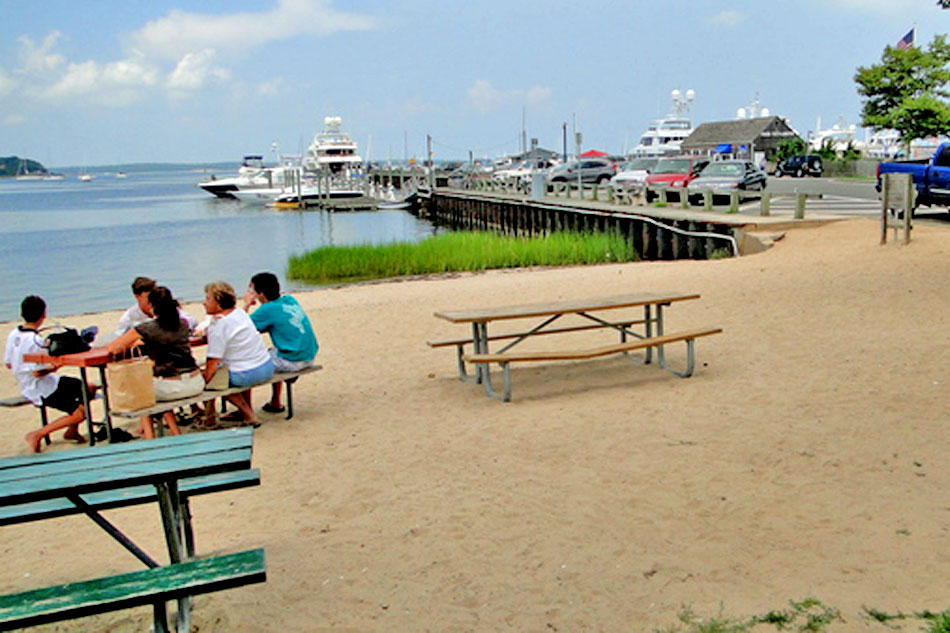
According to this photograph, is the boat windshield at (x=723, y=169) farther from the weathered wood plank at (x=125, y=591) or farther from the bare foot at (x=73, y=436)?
the weathered wood plank at (x=125, y=591)

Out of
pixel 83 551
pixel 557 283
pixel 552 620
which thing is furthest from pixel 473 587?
pixel 557 283

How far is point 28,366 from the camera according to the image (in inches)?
304

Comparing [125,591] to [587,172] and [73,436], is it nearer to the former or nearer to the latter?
[73,436]

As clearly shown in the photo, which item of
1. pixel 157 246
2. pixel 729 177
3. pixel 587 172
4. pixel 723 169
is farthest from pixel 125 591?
pixel 587 172

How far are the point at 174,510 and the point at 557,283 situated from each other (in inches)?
543

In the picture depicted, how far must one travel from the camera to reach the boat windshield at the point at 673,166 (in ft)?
115

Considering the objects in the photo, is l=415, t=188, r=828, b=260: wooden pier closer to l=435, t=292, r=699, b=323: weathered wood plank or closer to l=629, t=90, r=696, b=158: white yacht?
l=435, t=292, r=699, b=323: weathered wood plank

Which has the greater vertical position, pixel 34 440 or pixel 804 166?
pixel 804 166

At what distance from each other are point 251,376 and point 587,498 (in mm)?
3284

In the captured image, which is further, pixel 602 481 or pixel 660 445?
pixel 660 445

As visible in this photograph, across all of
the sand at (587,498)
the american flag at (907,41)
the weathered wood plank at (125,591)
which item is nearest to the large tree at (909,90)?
the american flag at (907,41)

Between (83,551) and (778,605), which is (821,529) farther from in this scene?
(83,551)

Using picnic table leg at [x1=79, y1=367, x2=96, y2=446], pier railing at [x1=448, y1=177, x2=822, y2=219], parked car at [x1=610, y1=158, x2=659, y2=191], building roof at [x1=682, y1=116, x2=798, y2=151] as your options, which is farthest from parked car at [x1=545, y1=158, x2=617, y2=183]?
picnic table leg at [x1=79, y1=367, x2=96, y2=446]

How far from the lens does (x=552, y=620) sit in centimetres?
423
